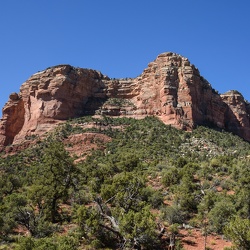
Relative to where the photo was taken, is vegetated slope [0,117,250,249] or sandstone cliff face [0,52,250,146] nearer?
vegetated slope [0,117,250,249]

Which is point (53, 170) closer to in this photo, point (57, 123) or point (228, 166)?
point (228, 166)

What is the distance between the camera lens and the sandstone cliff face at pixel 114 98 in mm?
65812

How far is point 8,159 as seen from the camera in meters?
55.7

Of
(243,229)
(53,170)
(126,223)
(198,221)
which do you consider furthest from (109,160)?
(243,229)

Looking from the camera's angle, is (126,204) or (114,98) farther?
(114,98)

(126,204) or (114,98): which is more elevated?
(114,98)

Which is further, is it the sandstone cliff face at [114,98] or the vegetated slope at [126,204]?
the sandstone cliff face at [114,98]

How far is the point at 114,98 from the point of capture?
245 ft

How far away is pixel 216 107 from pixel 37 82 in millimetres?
40615

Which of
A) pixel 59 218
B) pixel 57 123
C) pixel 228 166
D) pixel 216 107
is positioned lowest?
pixel 59 218

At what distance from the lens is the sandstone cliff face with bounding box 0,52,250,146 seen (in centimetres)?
6581

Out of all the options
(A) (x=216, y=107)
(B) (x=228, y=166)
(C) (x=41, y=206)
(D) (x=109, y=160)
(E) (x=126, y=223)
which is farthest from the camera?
(A) (x=216, y=107)

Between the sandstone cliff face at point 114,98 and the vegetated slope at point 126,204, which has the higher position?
the sandstone cliff face at point 114,98

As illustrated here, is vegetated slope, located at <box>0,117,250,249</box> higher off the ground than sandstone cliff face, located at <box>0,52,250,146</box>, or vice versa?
sandstone cliff face, located at <box>0,52,250,146</box>
